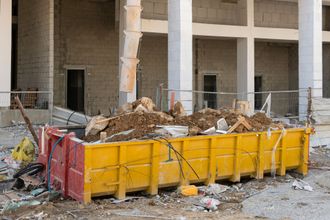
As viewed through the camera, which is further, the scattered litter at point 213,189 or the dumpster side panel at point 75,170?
the scattered litter at point 213,189

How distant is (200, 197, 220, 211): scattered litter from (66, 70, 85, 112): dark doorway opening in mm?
13907

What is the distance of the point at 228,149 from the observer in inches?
359

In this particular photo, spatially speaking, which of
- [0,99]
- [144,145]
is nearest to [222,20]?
[0,99]

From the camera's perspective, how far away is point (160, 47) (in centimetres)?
2319

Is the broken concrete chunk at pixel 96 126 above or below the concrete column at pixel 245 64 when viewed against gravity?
below

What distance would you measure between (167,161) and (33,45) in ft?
40.7

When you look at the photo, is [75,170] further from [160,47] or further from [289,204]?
[160,47]

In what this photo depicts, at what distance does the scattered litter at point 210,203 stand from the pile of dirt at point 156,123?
1.39 metres

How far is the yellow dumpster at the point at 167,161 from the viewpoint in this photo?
753 centimetres

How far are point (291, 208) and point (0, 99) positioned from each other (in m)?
11.1

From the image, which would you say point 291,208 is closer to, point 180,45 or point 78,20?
point 180,45

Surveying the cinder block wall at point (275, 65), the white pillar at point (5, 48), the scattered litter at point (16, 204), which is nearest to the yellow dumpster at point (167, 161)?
the scattered litter at point (16, 204)

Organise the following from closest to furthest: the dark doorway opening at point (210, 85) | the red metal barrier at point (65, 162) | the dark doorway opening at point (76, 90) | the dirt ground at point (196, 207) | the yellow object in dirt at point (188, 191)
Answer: the dirt ground at point (196, 207), the red metal barrier at point (65, 162), the yellow object in dirt at point (188, 191), the dark doorway opening at point (76, 90), the dark doorway opening at point (210, 85)

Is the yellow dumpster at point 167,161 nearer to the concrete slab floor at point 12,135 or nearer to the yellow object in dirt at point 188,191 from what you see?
the yellow object in dirt at point 188,191
